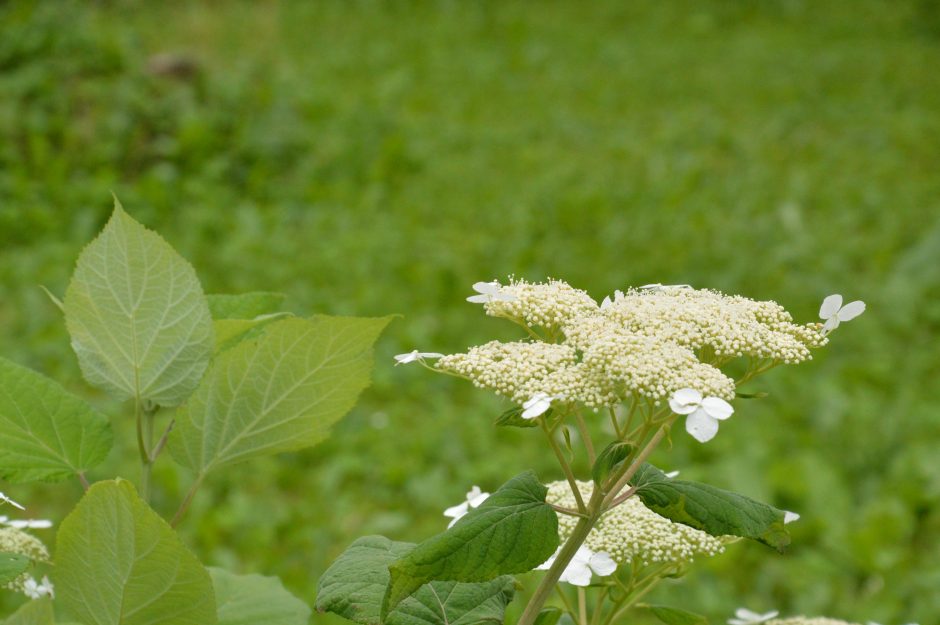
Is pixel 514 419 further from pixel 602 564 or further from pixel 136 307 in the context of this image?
pixel 136 307

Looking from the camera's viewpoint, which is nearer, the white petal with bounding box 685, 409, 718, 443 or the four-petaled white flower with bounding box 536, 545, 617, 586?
the white petal with bounding box 685, 409, 718, 443

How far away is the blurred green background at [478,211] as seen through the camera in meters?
3.13

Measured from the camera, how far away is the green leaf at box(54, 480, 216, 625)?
2.09ft

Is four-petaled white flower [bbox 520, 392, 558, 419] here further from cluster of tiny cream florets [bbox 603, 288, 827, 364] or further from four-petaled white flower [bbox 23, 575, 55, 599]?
four-petaled white flower [bbox 23, 575, 55, 599]

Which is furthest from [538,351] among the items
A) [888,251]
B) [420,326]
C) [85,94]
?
[85,94]

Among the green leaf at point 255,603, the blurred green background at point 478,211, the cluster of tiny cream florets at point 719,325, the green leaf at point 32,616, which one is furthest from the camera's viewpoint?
the blurred green background at point 478,211

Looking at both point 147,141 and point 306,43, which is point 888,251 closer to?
point 147,141

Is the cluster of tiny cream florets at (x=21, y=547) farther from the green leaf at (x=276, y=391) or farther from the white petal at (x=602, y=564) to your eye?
the white petal at (x=602, y=564)

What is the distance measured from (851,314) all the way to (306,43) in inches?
302

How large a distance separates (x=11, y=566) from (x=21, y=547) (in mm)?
160

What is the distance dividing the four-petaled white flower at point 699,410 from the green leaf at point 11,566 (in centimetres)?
42

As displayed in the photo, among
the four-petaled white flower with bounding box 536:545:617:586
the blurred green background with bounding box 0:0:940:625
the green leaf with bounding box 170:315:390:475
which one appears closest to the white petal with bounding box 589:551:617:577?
the four-petaled white flower with bounding box 536:545:617:586

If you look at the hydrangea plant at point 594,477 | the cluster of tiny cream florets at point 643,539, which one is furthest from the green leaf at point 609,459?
the cluster of tiny cream florets at point 643,539

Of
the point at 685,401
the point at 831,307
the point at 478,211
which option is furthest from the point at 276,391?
the point at 478,211
